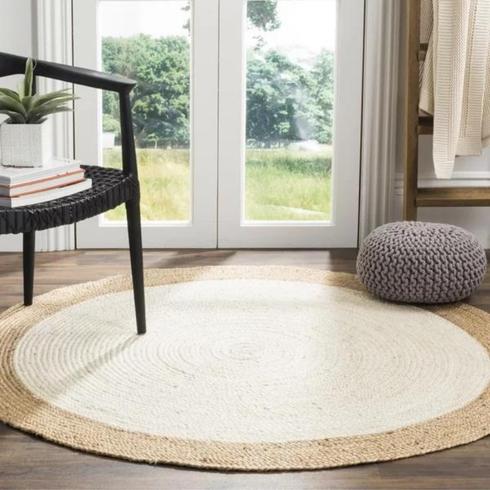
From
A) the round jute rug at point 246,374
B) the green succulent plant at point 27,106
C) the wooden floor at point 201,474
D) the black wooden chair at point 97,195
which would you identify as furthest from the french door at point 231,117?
the wooden floor at point 201,474

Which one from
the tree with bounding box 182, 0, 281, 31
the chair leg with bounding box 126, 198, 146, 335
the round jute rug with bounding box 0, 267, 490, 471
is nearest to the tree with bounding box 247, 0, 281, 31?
the tree with bounding box 182, 0, 281, 31

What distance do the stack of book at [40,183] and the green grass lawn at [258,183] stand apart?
1.10m

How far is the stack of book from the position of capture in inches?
73.2

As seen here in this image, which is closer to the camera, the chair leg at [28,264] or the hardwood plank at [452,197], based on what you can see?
the chair leg at [28,264]

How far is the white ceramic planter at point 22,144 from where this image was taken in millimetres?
1971

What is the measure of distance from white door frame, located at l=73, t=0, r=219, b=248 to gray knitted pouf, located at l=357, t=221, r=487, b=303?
805 mm

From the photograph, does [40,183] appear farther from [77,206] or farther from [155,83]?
[155,83]

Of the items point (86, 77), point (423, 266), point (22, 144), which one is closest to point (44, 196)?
point (22, 144)

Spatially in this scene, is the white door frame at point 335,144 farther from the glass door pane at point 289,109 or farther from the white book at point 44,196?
the white book at point 44,196

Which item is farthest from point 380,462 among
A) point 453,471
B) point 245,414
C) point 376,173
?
point 376,173

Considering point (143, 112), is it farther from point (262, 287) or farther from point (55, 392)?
point (55, 392)

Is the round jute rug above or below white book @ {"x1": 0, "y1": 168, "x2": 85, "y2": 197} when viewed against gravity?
below

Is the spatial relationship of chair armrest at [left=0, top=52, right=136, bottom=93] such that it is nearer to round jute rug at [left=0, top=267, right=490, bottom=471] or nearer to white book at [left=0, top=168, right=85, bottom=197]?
white book at [left=0, top=168, right=85, bottom=197]

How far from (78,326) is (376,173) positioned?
129cm
